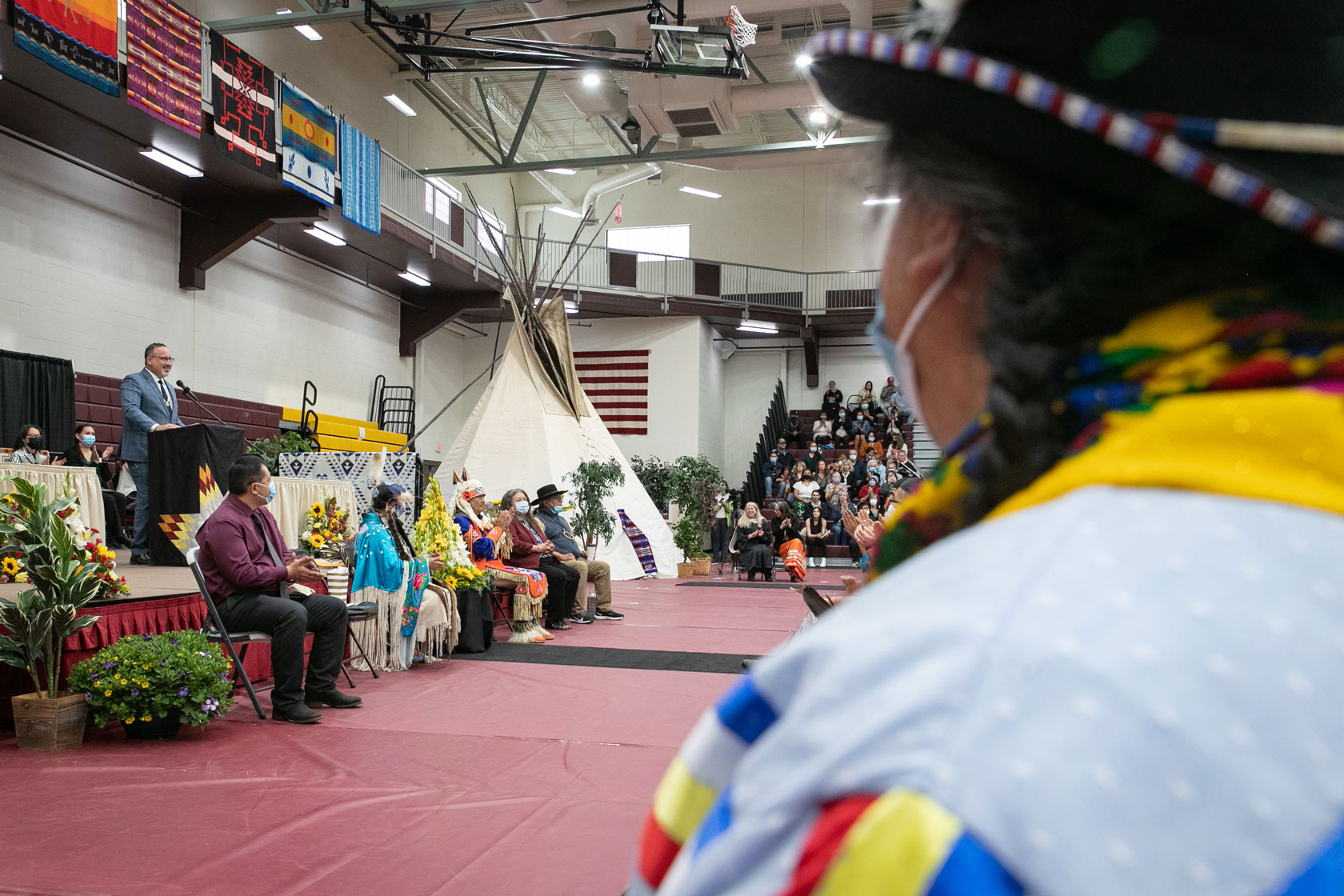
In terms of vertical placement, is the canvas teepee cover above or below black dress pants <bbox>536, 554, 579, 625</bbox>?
above

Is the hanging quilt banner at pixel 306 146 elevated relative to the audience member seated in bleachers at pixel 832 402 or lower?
elevated

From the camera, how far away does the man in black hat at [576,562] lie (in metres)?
7.54

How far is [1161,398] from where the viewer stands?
0.36 meters

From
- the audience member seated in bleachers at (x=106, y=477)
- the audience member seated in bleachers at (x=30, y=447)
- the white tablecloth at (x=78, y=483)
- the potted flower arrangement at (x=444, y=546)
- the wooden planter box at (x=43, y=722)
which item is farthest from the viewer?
the audience member seated in bleachers at (x=106, y=477)

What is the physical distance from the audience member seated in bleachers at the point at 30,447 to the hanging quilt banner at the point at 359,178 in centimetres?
416

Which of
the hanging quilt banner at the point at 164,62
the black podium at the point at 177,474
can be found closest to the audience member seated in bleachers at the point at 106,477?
the black podium at the point at 177,474

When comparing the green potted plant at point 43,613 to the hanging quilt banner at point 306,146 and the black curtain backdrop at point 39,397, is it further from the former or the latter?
the hanging quilt banner at point 306,146

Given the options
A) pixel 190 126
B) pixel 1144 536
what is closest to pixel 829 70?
A: pixel 1144 536

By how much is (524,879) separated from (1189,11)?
233 cm

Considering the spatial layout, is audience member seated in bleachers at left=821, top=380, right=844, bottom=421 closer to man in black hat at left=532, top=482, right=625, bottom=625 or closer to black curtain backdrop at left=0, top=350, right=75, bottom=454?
man in black hat at left=532, top=482, right=625, bottom=625

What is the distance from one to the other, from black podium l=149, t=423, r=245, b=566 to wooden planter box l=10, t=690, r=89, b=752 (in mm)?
3014

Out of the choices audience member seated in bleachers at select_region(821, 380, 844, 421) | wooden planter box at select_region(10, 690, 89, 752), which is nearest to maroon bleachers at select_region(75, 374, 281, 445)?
wooden planter box at select_region(10, 690, 89, 752)

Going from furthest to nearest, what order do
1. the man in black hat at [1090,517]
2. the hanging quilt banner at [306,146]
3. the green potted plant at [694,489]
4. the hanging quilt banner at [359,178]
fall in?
the green potted plant at [694,489] → the hanging quilt banner at [359,178] → the hanging quilt banner at [306,146] → the man in black hat at [1090,517]

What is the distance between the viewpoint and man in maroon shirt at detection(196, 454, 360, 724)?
13.1ft
